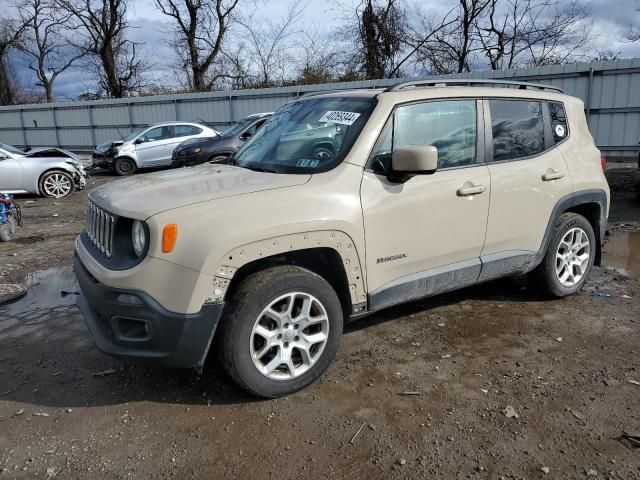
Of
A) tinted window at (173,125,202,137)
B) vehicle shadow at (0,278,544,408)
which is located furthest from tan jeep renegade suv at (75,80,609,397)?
tinted window at (173,125,202,137)

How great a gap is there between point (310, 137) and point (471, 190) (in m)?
1.24

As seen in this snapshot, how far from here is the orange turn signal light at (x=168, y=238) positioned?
9.16 feet

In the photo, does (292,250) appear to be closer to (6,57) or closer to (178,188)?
(178,188)

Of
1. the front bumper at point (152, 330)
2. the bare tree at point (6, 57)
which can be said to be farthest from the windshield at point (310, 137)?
the bare tree at point (6, 57)

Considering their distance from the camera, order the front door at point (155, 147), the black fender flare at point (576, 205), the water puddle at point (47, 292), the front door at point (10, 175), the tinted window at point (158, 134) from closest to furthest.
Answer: the black fender flare at point (576, 205)
the water puddle at point (47, 292)
the front door at point (10, 175)
the front door at point (155, 147)
the tinted window at point (158, 134)

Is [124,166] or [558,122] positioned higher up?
[558,122]

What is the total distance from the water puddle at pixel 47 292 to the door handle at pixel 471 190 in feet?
12.0

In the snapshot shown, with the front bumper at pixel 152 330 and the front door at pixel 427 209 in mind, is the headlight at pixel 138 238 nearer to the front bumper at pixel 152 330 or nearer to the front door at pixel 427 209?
the front bumper at pixel 152 330

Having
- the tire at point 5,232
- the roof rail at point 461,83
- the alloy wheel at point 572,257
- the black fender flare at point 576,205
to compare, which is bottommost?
the tire at point 5,232

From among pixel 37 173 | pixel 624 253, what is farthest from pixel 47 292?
pixel 37 173

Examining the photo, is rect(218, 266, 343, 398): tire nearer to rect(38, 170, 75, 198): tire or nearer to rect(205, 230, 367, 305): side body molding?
rect(205, 230, 367, 305): side body molding

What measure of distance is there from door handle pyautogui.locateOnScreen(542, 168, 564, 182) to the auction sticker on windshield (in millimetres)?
1782

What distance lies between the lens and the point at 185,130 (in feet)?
54.2

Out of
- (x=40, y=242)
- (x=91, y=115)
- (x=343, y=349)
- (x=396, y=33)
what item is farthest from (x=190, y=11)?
(x=343, y=349)
